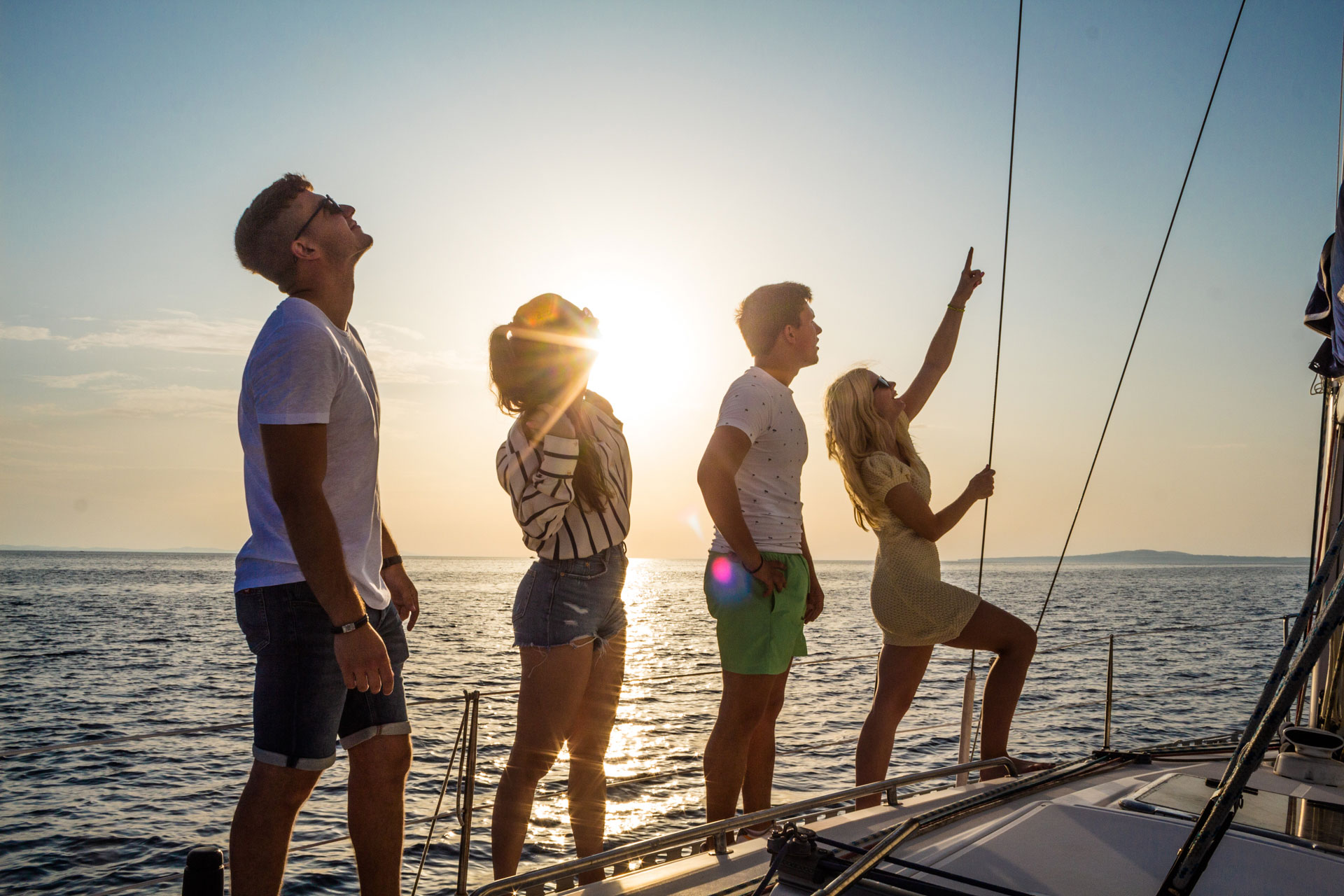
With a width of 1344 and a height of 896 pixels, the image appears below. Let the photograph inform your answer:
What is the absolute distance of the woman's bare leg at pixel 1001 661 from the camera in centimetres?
288

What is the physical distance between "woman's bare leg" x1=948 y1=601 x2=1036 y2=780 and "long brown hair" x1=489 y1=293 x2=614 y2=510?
1.49m

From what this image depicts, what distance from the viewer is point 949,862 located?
4.75 ft

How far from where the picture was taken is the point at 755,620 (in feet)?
8.36

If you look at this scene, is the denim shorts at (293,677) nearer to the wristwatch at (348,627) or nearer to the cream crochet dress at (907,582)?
the wristwatch at (348,627)

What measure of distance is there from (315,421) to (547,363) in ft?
2.49

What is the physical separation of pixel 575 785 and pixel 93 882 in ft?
21.6

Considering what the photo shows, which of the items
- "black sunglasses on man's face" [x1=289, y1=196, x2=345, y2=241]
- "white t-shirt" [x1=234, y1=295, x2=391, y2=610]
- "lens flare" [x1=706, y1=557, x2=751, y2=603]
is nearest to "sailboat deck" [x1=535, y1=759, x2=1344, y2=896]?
"lens flare" [x1=706, y1=557, x2=751, y2=603]

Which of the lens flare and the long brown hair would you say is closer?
the long brown hair

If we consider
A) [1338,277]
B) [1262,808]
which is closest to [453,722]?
[1262,808]

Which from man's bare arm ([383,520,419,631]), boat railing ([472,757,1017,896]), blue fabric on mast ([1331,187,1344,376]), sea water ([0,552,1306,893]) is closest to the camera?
boat railing ([472,757,1017,896])

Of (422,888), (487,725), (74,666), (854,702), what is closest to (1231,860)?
(422,888)

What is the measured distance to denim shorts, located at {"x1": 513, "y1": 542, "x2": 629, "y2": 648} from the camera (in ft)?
7.14

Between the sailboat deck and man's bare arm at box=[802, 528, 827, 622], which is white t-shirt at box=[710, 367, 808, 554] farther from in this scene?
the sailboat deck

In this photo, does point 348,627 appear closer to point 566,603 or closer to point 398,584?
point 398,584
